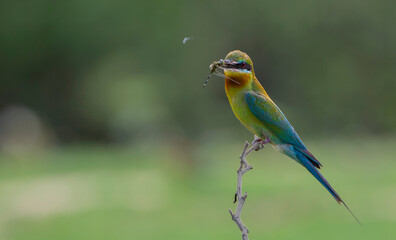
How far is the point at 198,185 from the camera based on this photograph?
19781 mm

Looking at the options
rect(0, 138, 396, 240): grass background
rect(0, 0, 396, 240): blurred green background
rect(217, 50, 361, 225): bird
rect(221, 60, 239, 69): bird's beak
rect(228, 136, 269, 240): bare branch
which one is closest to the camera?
rect(228, 136, 269, 240): bare branch

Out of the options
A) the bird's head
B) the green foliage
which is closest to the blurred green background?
the green foliage

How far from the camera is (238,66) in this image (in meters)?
2.29

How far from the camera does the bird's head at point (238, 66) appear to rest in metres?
2.26

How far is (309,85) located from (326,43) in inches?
73.4

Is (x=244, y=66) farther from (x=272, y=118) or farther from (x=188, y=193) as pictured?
(x=188, y=193)

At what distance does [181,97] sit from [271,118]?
2052cm

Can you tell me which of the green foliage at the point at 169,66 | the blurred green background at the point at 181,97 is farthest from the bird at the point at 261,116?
→ the green foliage at the point at 169,66

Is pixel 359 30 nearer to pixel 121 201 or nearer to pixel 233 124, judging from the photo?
pixel 233 124

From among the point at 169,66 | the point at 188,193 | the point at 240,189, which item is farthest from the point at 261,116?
the point at 169,66

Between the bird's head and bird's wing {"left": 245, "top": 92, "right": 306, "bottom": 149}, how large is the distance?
8 centimetres

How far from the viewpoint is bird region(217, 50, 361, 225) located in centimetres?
237

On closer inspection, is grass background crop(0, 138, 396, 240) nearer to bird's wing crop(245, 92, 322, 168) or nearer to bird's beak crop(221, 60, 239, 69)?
bird's wing crop(245, 92, 322, 168)

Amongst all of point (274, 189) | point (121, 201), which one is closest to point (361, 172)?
point (274, 189)
